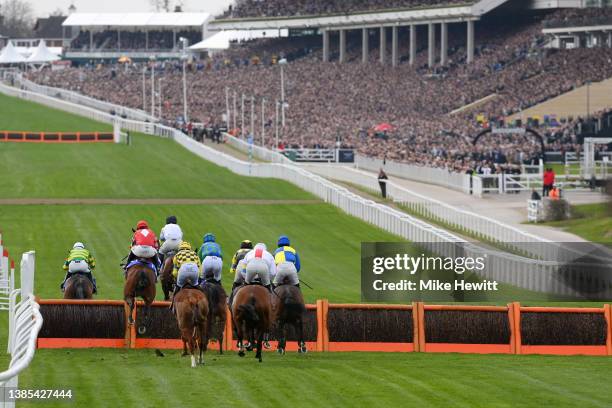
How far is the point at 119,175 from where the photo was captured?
68.2 m

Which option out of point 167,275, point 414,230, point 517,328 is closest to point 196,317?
point 167,275

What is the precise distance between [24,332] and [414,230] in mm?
28188

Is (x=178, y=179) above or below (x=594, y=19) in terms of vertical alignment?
below

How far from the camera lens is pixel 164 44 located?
18550 centimetres

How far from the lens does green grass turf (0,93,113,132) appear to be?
9388 centimetres

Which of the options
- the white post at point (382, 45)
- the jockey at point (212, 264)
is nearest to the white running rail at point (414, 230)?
the jockey at point (212, 264)

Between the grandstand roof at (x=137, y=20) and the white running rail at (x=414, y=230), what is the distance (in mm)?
86908

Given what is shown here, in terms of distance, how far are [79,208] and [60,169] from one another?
1609 centimetres

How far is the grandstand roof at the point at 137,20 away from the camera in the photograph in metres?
184

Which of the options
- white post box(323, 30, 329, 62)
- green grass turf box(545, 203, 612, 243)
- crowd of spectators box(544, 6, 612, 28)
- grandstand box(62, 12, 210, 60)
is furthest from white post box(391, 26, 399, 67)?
green grass turf box(545, 203, 612, 243)

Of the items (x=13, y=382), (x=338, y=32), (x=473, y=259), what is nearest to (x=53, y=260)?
(x=473, y=259)

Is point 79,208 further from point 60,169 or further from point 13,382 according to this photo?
point 13,382

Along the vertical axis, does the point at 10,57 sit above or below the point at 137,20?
below

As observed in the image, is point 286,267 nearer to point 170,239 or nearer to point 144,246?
point 144,246
